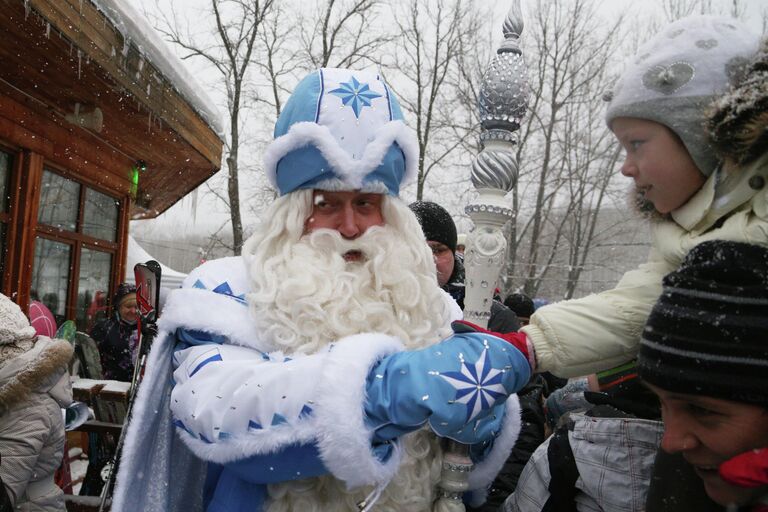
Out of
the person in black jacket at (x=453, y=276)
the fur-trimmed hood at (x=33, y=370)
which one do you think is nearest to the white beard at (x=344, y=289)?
the person in black jacket at (x=453, y=276)

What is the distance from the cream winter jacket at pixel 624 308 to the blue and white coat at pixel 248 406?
0.09 meters

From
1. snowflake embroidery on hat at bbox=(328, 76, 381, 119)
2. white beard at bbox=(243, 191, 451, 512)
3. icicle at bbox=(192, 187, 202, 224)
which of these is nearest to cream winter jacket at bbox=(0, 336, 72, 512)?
white beard at bbox=(243, 191, 451, 512)

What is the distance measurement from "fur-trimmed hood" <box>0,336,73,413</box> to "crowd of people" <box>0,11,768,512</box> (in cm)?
168

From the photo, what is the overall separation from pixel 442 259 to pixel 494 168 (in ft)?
A: 4.91

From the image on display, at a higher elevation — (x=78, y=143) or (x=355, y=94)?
(x=78, y=143)

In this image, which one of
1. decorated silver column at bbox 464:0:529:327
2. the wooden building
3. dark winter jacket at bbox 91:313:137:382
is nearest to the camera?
decorated silver column at bbox 464:0:529:327

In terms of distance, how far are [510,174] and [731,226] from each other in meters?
0.86

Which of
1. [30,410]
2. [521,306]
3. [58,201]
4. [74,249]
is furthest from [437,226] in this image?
[74,249]

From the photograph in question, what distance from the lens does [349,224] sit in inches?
67.2

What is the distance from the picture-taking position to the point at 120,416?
180 inches

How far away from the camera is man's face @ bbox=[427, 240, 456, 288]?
10.9ft

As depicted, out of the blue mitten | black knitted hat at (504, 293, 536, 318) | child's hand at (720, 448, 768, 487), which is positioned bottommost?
child's hand at (720, 448, 768, 487)

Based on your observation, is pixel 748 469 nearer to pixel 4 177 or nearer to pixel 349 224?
pixel 349 224

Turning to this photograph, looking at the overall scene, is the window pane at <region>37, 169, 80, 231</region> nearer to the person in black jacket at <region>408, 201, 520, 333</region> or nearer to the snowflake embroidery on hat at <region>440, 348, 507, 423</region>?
the person in black jacket at <region>408, 201, 520, 333</region>
